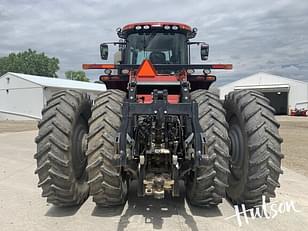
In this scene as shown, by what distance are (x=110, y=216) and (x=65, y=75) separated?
9378 centimetres

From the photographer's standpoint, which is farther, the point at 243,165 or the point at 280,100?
the point at 280,100

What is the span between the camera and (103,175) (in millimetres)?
4668

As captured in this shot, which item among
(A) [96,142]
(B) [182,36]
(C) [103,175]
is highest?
(B) [182,36]

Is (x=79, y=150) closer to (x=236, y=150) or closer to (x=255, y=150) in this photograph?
(x=236, y=150)

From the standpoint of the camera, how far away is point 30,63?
282ft

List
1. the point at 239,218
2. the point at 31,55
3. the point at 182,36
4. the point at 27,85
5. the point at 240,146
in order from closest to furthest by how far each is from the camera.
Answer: the point at 239,218 < the point at 240,146 < the point at 182,36 < the point at 27,85 < the point at 31,55

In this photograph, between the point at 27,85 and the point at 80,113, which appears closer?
the point at 80,113

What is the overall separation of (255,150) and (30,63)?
86.9 m

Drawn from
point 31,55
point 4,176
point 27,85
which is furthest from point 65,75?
point 4,176

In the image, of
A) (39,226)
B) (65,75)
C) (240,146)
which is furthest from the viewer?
(65,75)

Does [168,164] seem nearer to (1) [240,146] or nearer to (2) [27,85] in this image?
(1) [240,146]

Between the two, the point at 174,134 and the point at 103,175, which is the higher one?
the point at 174,134

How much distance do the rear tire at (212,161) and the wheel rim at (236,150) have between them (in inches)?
18.5

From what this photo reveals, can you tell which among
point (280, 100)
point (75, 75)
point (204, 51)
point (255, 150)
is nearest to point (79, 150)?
point (255, 150)
